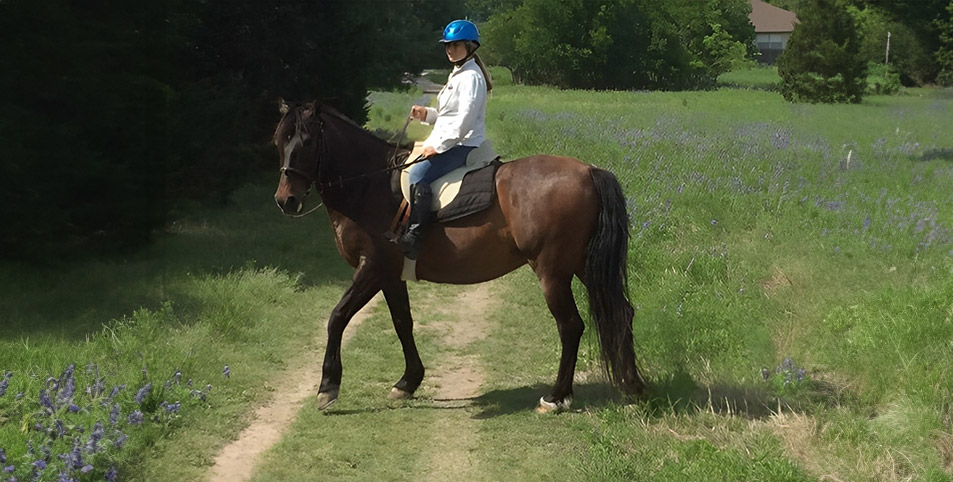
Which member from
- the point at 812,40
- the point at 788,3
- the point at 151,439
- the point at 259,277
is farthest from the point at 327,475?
the point at 788,3

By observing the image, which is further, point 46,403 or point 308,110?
point 308,110

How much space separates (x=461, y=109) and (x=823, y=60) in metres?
39.4

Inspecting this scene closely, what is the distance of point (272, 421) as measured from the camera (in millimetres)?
6594

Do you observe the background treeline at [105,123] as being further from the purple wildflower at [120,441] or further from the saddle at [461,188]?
the purple wildflower at [120,441]

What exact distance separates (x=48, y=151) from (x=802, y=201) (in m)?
8.98

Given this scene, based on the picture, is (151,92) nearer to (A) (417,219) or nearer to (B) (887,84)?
(A) (417,219)

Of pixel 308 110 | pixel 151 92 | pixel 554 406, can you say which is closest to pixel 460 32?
pixel 308 110

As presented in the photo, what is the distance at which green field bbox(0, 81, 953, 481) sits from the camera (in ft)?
18.3

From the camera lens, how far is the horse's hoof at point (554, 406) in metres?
6.56

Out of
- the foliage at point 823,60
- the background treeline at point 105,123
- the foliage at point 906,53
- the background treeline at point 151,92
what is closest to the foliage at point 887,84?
the foliage at point 906,53

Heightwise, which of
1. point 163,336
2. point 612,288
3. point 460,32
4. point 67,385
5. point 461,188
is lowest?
point 163,336

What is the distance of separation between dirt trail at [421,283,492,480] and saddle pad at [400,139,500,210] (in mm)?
1512

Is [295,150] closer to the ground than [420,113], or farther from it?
Result: closer to the ground

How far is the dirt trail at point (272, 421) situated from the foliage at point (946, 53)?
51.9 m
